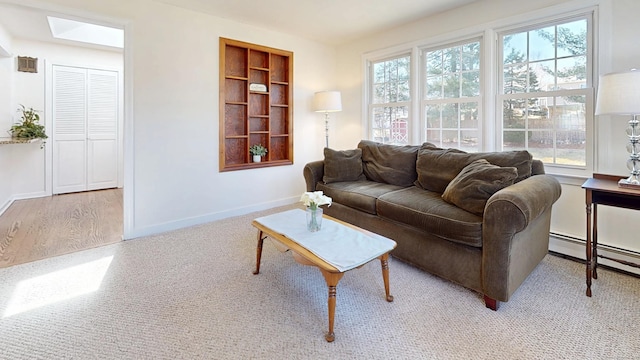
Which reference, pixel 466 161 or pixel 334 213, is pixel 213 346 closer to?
pixel 334 213

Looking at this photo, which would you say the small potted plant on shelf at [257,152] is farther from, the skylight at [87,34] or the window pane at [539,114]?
the window pane at [539,114]

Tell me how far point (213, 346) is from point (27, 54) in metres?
5.63

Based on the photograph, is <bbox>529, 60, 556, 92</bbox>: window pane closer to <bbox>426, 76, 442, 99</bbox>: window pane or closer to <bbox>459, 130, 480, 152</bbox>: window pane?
<bbox>459, 130, 480, 152</bbox>: window pane

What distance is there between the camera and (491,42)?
10.0 ft

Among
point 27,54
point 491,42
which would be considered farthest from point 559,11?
point 27,54

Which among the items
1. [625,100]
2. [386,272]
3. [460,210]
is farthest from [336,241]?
[625,100]

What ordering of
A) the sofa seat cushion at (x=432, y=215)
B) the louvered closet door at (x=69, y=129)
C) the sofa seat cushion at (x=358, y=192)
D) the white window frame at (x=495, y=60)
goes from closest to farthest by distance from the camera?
the sofa seat cushion at (x=432, y=215) < the white window frame at (x=495, y=60) < the sofa seat cushion at (x=358, y=192) < the louvered closet door at (x=69, y=129)

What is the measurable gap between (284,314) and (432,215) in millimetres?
1192

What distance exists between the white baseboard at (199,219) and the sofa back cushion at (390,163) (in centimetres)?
146

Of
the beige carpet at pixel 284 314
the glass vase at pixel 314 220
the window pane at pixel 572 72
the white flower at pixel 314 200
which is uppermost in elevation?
the window pane at pixel 572 72

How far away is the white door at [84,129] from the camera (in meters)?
5.01

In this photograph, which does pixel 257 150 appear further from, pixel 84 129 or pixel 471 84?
pixel 84 129

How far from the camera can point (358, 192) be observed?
288 centimetres

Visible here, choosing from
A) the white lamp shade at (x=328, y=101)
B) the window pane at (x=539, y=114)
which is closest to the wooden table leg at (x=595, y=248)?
the window pane at (x=539, y=114)
